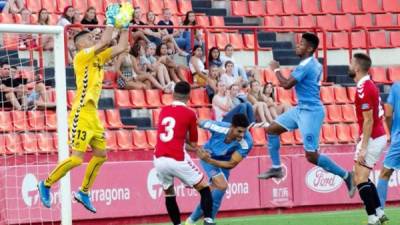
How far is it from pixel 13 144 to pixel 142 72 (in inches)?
171

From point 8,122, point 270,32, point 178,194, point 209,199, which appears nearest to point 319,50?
point 270,32

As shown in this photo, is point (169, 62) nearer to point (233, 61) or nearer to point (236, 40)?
point (233, 61)

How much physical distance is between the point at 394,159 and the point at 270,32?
1066 cm

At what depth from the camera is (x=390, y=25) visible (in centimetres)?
2909

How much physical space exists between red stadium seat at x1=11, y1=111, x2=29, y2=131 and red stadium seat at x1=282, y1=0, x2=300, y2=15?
994 cm

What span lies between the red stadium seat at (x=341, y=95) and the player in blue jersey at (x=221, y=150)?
8.36 meters

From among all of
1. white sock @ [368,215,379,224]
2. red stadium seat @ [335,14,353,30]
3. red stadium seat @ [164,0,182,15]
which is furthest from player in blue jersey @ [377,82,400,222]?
red stadium seat @ [335,14,353,30]

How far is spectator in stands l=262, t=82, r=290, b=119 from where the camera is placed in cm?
2398

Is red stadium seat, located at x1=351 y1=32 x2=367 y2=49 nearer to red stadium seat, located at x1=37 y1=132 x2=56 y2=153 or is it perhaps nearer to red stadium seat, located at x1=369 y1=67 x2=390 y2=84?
red stadium seat, located at x1=369 y1=67 x2=390 y2=84

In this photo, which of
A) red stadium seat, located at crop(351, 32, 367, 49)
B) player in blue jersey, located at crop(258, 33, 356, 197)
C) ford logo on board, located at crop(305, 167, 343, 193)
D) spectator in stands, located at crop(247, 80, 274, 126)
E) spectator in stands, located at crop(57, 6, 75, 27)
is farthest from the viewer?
red stadium seat, located at crop(351, 32, 367, 49)

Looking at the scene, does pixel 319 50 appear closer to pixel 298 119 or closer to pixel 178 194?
pixel 178 194

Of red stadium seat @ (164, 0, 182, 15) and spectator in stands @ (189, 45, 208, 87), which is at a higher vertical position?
red stadium seat @ (164, 0, 182, 15)

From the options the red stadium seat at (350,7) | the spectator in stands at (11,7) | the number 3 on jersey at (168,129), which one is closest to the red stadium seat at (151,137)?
the spectator in stands at (11,7)

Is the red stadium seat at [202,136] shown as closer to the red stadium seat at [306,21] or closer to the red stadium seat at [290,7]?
the red stadium seat at [306,21]
